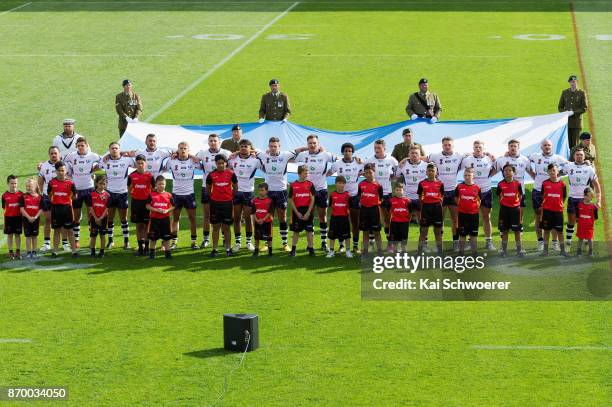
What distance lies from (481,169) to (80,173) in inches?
282

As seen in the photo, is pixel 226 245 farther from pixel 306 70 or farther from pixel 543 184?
pixel 306 70

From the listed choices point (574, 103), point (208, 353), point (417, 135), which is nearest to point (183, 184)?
point (208, 353)

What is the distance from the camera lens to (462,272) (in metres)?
20.1

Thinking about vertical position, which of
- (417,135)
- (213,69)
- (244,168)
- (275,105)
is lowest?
(244,168)

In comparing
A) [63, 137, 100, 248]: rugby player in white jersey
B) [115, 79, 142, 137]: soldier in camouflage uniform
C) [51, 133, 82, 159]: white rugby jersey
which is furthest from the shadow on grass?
[115, 79, 142, 137]: soldier in camouflage uniform

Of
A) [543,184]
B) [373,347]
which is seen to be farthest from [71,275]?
[543,184]

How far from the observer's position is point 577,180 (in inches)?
822

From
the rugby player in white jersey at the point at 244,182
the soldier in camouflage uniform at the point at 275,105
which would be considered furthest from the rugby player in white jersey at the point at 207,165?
the soldier in camouflage uniform at the point at 275,105

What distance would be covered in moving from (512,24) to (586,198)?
25.8 metres

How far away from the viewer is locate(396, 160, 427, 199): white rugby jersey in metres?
21.1

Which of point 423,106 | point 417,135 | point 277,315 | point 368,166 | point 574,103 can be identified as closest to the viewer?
point 277,315

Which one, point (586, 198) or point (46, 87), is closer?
point (586, 198)

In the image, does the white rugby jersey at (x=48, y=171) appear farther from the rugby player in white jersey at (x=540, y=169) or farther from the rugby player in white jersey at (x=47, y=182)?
the rugby player in white jersey at (x=540, y=169)

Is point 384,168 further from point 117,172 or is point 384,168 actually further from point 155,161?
point 117,172
